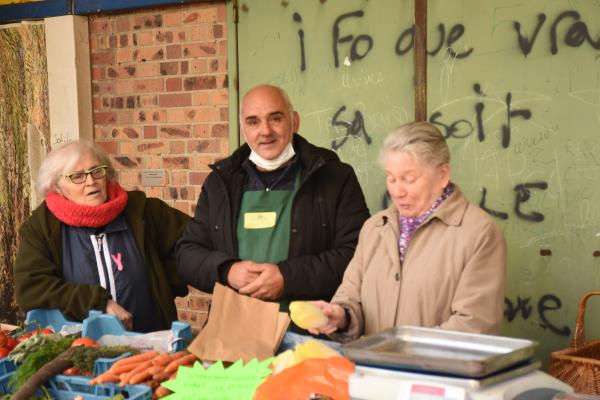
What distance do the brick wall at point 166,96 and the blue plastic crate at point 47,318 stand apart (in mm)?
1823

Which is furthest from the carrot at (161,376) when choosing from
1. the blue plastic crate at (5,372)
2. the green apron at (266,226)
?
the green apron at (266,226)

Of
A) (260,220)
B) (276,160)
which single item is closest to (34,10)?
(276,160)

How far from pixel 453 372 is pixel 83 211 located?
2330 mm

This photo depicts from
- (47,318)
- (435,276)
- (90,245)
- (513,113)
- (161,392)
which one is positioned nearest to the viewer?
(161,392)

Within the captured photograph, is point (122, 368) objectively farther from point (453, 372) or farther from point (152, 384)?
point (453, 372)

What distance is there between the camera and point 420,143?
2.57 m

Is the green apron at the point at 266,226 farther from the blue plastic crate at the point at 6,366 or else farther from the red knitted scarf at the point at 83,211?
the blue plastic crate at the point at 6,366

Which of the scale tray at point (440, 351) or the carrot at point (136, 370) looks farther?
the carrot at point (136, 370)

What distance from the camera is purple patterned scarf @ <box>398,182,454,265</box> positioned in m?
2.65

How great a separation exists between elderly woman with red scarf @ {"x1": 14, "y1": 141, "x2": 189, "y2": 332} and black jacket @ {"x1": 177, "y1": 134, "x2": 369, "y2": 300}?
235mm

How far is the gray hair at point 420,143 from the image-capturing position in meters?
2.57

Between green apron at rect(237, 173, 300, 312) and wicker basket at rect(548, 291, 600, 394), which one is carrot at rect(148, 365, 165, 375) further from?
wicker basket at rect(548, 291, 600, 394)

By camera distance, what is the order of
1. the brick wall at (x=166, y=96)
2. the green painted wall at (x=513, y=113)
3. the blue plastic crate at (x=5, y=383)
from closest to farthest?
1. the blue plastic crate at (x=5, y=383)
2. the green painted wall at (x=513, y=113)
3. the brick wall at (x=166, y=96)

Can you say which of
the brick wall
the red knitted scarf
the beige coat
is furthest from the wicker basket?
the brick wall
